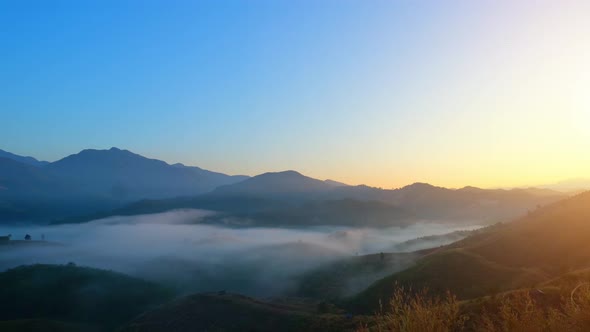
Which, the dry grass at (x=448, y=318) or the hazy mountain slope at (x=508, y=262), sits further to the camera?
the hazy mountain slope at (x=508, y=262)

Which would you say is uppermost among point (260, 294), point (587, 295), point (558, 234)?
point (587, 295)

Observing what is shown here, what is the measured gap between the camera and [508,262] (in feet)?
301

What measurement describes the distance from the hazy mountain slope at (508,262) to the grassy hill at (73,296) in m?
96.9

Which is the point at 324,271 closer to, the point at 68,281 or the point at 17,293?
the point at 68,281

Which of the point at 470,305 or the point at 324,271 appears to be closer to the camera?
the point at 470,305

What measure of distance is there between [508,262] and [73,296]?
145m

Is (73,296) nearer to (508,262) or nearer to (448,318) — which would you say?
(508,262)

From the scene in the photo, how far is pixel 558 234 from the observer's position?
100125 mm

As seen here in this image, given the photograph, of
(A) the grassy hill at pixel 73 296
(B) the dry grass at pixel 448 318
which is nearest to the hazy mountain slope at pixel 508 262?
(B) the dry grass at pixel 448 318

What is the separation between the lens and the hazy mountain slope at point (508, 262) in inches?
2965

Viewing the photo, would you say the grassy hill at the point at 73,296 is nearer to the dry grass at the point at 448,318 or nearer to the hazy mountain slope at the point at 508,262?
the hazy mountain slope at the point at 508,262

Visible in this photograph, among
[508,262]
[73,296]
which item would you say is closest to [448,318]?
[508,262]

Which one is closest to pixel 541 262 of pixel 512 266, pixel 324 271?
pixel 512 266

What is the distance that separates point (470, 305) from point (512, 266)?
2544 inches
